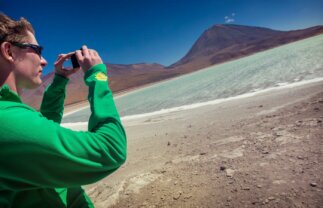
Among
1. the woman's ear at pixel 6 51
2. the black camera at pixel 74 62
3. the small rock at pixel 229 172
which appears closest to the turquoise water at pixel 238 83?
the small rock at pixel 229 172

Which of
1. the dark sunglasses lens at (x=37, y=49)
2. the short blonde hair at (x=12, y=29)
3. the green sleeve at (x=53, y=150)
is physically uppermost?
the short blonde hair at (x=12, y=29)

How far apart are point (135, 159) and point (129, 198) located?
185cm

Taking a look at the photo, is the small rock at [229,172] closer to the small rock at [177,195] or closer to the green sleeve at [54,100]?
the small rock at [177,195]

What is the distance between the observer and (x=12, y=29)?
127 centimetres

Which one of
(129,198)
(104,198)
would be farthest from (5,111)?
(104,198)

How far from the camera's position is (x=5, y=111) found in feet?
3.06

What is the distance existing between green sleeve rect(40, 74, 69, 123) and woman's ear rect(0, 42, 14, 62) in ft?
2.60

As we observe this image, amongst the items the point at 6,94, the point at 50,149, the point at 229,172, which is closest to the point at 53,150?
the point at 50,149

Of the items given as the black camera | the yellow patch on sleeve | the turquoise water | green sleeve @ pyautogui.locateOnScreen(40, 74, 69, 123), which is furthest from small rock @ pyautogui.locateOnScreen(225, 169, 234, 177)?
the turquoise water

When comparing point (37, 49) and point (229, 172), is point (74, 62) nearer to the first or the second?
point (37, 49)

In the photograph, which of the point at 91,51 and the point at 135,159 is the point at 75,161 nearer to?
the point at 91,51

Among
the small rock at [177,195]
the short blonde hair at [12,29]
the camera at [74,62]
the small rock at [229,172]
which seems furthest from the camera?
the small rock at [229,172]

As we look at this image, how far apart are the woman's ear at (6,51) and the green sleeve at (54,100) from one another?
79 centimetres

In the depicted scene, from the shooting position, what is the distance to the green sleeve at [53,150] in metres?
0.91
